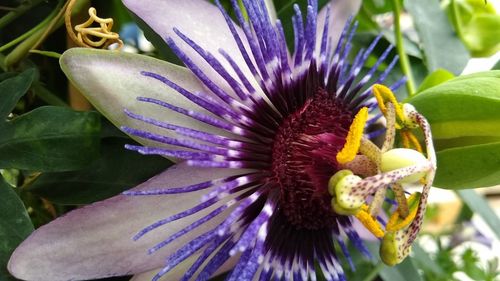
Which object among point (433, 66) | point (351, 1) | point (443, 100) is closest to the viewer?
point (443, 100)

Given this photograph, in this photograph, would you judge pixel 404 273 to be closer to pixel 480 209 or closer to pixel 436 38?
pixel 480 209

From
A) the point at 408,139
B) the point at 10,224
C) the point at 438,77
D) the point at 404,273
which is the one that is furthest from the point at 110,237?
the point at 404,273

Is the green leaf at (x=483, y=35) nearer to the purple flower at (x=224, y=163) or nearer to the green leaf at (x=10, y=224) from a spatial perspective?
the purple flower at (x=224, y=163)

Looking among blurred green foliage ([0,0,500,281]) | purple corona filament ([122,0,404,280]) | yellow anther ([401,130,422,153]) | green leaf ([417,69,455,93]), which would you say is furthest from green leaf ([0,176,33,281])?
green leaf ([417,69,455,93])

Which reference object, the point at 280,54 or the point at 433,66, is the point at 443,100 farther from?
the point at 433,66

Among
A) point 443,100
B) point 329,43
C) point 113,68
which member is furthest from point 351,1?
point 113,68

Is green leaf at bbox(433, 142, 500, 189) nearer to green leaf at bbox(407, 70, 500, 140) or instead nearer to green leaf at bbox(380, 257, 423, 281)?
green leaf at bbox(407, 70, 500, 140)
